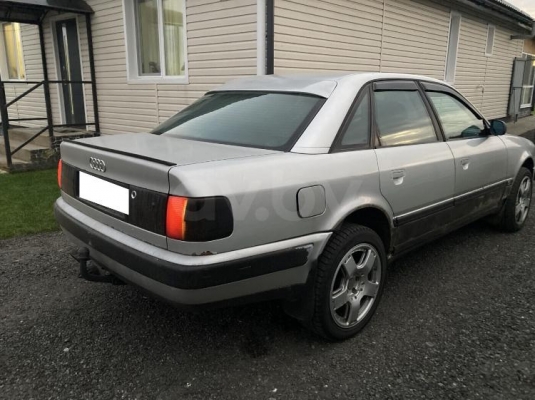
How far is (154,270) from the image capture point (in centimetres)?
213

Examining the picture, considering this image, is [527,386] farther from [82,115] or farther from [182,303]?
[82,115]

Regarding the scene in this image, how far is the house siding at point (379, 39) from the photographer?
651 centimetres

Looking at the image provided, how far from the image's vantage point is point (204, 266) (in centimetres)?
203

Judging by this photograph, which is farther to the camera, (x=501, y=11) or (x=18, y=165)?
(x=501, y=11)

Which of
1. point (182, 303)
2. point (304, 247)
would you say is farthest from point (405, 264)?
point (182, 303)

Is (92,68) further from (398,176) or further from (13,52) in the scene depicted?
(398,176)

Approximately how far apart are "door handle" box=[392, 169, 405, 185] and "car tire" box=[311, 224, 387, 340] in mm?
399

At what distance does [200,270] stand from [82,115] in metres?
8.75

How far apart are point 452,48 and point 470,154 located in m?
9.44

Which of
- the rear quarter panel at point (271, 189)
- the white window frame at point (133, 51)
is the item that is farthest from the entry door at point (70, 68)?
the rear quarter panel at point (271, 189)

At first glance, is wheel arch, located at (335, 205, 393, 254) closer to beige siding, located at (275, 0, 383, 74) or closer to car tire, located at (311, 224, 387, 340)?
car tire, located at (311, 224, 387, 340)

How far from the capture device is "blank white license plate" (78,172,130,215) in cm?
235

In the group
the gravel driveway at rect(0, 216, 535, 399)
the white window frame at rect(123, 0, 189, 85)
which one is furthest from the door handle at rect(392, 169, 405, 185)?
the white window frame at rect(123, 0, 189, 85)

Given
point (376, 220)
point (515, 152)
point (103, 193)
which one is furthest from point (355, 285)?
point (515, 152)
